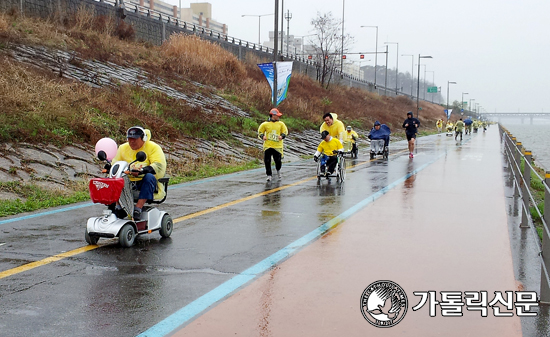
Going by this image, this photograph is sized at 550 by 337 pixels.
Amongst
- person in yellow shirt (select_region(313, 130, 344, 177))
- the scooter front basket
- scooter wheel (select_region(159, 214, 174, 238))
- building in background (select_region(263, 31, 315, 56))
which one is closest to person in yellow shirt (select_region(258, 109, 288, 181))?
person in yellow shirt (select_region(313, 130, 344, 177))

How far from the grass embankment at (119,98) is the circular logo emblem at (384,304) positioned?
22.1ft

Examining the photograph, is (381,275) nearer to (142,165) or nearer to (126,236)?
(126,236)

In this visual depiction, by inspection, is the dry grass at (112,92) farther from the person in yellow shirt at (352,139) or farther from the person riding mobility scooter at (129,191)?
the person riding mobility scooter at (129,191)

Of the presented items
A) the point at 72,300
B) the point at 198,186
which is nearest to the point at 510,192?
the point at 198,186

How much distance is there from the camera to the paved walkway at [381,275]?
14.7 ft

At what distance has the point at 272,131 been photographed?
14.3 meters

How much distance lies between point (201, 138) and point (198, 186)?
302 inches

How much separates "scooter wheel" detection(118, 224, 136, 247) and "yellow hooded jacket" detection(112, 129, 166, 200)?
778 mm

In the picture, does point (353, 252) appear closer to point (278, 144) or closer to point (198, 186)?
point (198, 186)

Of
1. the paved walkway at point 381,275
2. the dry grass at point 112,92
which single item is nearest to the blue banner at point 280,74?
the dry grass at point 112,92

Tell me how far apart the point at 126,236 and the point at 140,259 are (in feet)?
1.89

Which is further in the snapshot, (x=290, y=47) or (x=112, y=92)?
(x=290, y=47)

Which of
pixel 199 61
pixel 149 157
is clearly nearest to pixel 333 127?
pixel 149 157

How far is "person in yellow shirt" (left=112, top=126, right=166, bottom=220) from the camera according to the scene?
740 cm
